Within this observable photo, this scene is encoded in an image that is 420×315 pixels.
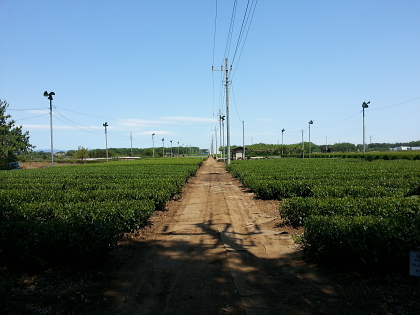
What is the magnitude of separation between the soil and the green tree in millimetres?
57148

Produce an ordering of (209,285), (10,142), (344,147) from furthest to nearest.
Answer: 1. (344,147)
2. (10,142)
3. (209,285)

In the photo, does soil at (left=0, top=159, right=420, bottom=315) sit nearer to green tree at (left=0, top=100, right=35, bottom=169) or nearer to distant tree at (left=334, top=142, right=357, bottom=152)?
green tree at (left=0, top=100, right=35, bottom=169)

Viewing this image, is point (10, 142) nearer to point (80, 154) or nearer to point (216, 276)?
point (80, 154)

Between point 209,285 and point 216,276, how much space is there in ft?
1.42

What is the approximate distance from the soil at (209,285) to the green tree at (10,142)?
57.1 m

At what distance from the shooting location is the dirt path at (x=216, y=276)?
4.67m

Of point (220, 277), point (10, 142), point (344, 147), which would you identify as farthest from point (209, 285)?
point (344, 147)

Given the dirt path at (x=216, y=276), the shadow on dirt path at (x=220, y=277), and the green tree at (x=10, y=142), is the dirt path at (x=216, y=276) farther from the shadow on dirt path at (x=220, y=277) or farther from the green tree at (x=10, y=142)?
the green tree at (x=10, y=142)

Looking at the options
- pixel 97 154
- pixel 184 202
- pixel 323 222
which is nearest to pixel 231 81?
pixel 184 202

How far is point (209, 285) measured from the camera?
5418mm

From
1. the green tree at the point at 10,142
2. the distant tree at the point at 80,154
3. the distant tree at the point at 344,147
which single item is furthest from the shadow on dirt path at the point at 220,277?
the distant tree at the point at 344,147

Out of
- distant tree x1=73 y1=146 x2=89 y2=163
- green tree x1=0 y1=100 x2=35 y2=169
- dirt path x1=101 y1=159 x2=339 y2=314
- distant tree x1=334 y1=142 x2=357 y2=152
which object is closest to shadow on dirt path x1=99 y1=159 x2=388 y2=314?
dirt path x1=101 y1=159 x2=339 y2=314

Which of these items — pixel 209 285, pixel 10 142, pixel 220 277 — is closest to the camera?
pixel 209 285

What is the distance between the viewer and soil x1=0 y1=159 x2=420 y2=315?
4539 mm
